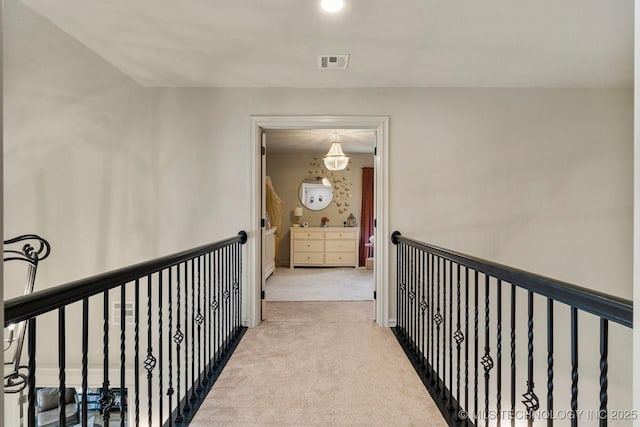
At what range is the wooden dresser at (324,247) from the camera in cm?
678

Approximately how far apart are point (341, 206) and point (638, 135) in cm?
663

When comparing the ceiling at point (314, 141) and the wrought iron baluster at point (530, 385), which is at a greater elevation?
the ceiling at point (314, 141)

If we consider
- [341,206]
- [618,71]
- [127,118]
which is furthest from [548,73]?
[341,206]

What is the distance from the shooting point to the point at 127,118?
3.27 m

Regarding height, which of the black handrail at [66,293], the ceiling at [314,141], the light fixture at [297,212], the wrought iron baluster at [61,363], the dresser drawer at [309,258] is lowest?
the dresser drawer at [309,258]

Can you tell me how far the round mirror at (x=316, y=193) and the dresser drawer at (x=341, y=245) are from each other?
0.92 m

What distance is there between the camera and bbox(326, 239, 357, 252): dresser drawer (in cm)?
678

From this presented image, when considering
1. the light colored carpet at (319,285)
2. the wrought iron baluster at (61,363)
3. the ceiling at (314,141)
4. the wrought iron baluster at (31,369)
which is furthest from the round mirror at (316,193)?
the wrought iron baluster at (31,369)

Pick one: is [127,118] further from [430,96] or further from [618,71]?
[618,71]

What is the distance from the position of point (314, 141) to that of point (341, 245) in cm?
208

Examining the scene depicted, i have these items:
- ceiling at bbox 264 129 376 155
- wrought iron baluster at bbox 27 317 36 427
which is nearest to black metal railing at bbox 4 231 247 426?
wrought iron baluster at bbox 27 317 36 427

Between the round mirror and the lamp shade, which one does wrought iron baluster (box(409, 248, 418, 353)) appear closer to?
the lamp shade

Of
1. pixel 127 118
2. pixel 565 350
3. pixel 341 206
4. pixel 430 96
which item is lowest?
pixel 565 350

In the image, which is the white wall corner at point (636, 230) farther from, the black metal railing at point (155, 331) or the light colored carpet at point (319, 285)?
the light colored carpet at point (319, 285)
